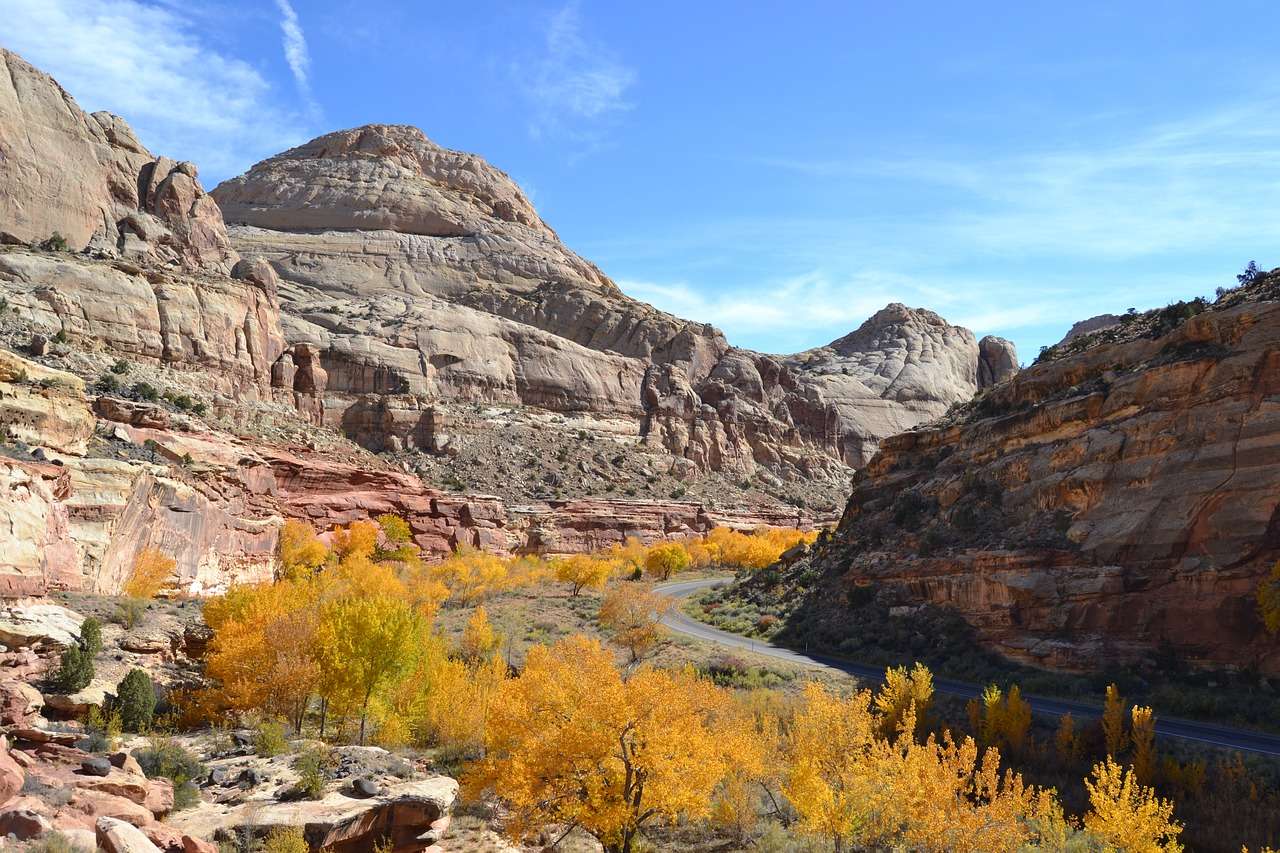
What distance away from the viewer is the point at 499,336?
105000 millimetres

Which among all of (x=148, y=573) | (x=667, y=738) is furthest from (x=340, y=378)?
(x=667, y=738)

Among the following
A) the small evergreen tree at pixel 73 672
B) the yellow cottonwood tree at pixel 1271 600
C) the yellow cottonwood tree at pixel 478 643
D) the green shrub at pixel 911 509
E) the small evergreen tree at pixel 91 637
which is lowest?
the yellow cottonwood tree at pixel 478 643

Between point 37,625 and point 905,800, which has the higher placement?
point 37,625

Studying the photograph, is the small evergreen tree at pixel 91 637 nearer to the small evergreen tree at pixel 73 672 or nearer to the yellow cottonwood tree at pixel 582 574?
the small evergreen tree at pixel 73 672

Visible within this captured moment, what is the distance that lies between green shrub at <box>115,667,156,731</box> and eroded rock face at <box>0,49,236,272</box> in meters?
56.4

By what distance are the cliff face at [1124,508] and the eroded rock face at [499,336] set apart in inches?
2330

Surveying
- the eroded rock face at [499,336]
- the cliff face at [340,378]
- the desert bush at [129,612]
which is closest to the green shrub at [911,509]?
the desert bush at [129,612]

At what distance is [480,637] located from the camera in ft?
120

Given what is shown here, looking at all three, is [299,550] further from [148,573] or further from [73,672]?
[73,672]

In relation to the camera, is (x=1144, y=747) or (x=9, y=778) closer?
(x=9, y=778)

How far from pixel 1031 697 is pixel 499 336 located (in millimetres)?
85274

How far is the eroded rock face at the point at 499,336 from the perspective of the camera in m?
94.0

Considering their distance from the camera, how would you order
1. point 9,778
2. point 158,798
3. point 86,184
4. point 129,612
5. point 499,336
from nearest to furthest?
point 9,778 → point 158,798 → point 129,612 → point 86,184 → point 499,336

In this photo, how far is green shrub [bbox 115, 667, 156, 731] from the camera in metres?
20.7
